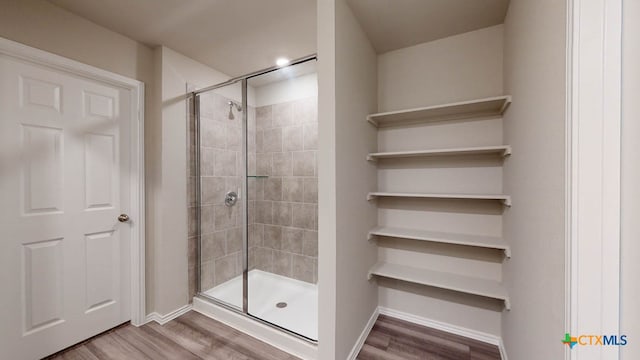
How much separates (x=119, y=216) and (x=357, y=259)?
1.95 meters

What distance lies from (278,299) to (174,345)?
37.3 inches

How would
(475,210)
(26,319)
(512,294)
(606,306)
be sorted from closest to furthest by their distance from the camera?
(606,306) → (512,294) → (26,319) → (475,210)

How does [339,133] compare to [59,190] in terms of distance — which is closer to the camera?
[339,133]

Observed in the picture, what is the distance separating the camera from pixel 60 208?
1691 mm

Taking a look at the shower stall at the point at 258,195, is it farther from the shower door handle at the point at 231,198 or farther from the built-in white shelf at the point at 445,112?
the built-in white shelf at the point at 445,112

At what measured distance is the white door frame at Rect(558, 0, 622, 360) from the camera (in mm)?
634

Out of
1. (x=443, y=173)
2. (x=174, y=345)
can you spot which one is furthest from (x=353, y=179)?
(x=174, y=345)

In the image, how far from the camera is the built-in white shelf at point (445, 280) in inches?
63.1

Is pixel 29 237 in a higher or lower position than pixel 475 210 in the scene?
lower

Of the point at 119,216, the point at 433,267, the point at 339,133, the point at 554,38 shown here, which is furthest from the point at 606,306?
the point at 119,216

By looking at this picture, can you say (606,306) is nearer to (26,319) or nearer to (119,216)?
(119,216)

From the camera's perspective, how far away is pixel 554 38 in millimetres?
813

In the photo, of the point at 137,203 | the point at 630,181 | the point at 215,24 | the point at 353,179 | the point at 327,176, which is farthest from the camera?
the point at 137,203

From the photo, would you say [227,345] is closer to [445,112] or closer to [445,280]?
[445,280]
